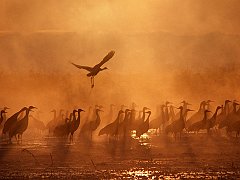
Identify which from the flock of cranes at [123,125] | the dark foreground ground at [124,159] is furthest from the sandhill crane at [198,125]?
the dark foreground ground at [124,159]

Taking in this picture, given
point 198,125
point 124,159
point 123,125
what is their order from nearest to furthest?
point 124,159
point 123,125
point 198,125

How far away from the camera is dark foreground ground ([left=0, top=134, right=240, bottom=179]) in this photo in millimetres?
18828

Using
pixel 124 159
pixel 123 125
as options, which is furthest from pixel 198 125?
pixel 124 159

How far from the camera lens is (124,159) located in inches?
867

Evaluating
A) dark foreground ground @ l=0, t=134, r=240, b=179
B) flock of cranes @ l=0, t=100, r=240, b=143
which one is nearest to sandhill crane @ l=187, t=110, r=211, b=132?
flock of cranes @ l=0, t=100, r=240, b=143

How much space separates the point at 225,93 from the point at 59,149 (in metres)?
29.2

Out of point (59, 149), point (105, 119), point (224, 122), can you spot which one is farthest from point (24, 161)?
point (105, 119)

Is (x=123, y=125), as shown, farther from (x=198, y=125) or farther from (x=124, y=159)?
(x=124, y=159)

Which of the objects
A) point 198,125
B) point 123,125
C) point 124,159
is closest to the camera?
point 124,159

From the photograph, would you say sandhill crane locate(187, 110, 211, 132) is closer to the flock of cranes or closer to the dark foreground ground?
the flock of cranes

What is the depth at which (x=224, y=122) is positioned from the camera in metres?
32.0

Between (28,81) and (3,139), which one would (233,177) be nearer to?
(3,139)

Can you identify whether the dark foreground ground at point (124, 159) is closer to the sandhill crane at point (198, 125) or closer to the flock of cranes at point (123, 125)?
the flock of cranes at point (123, 125)

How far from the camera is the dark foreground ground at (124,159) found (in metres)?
18.8
